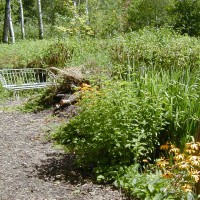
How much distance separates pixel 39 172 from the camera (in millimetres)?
4883

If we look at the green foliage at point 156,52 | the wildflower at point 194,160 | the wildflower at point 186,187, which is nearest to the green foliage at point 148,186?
the wildflower at point 186,187

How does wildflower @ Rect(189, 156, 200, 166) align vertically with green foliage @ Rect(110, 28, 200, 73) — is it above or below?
below

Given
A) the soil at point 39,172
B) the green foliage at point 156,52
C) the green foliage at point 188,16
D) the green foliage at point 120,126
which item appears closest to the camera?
the soil at point 39,172

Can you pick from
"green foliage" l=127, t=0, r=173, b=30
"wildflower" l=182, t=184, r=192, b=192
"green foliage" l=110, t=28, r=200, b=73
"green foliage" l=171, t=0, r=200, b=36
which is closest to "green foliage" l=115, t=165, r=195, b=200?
"wildflower" l=182, t=184, r=192, b=192

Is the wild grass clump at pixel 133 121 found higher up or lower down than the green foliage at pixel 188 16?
lower down

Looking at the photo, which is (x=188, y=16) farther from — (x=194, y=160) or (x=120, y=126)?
(x=194, y=160)

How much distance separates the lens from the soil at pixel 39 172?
4.19 metres

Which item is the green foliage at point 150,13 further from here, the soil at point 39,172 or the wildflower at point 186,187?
the wildflower at point 186,187

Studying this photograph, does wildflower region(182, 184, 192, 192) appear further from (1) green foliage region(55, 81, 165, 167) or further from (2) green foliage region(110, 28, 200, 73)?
(2) green foliage region(110, 28, 200, 73)

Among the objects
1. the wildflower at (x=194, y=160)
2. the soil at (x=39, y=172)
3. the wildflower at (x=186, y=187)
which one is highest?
the wildflower at (x=194, y=160)

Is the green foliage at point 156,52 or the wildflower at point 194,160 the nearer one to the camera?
the wildflower at point 194,160

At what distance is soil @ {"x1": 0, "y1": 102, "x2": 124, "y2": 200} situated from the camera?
4191 mm

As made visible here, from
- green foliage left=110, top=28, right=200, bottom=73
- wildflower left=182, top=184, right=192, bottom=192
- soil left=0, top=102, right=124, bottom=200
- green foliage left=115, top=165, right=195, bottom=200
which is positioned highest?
green foliage left=110, top=28, right=200, bottom=73

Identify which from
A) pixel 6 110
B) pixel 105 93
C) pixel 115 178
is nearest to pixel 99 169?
pixel 115 178
